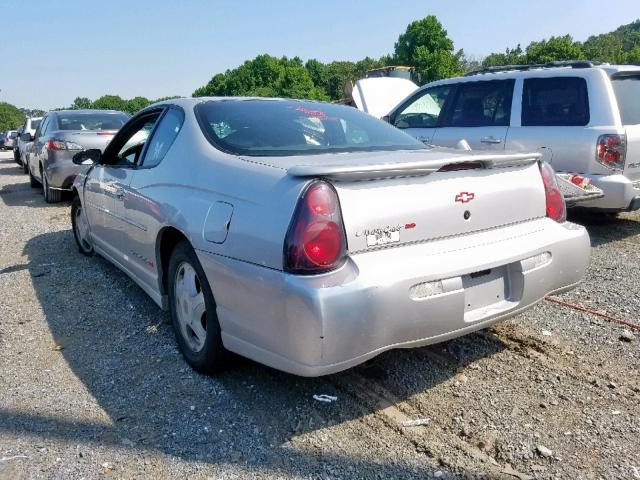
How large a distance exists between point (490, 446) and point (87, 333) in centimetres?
275

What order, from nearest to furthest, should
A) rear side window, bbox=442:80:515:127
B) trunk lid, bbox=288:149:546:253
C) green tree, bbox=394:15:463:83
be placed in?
1. trunk lid, bbox=288:149:546:253
2. rear side window, bbox=442:80:515:127
3. green tree, bbox=394:15:463:83

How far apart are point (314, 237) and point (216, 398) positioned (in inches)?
45.2

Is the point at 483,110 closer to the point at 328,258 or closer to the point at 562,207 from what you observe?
the point at 562,207

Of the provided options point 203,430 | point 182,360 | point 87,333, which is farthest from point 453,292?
point 87,333

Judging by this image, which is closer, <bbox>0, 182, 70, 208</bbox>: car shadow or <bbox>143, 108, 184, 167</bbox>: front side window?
<bbox>143, 108, 184, 167</bbox>: front side window

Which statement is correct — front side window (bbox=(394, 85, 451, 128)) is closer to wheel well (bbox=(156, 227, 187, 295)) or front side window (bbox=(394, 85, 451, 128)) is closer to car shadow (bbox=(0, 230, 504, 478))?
car shadow (bbox=(0, 230, 504, 478))

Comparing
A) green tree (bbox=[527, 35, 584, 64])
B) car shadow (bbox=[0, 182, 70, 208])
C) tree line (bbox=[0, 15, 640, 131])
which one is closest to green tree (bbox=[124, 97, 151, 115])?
tree line (bbox=[0, 15, 640, 131])

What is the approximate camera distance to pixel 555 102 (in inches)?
237

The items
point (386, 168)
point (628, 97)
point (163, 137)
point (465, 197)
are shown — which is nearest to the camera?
point (386, 168)

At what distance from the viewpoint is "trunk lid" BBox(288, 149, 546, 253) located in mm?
2396

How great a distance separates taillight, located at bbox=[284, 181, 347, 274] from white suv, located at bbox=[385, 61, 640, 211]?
416 centimetres

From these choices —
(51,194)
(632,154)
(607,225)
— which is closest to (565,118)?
(632,154)

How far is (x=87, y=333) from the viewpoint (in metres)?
3.82

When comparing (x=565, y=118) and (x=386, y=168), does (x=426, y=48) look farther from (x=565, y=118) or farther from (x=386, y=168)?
(x=386, y=168)
